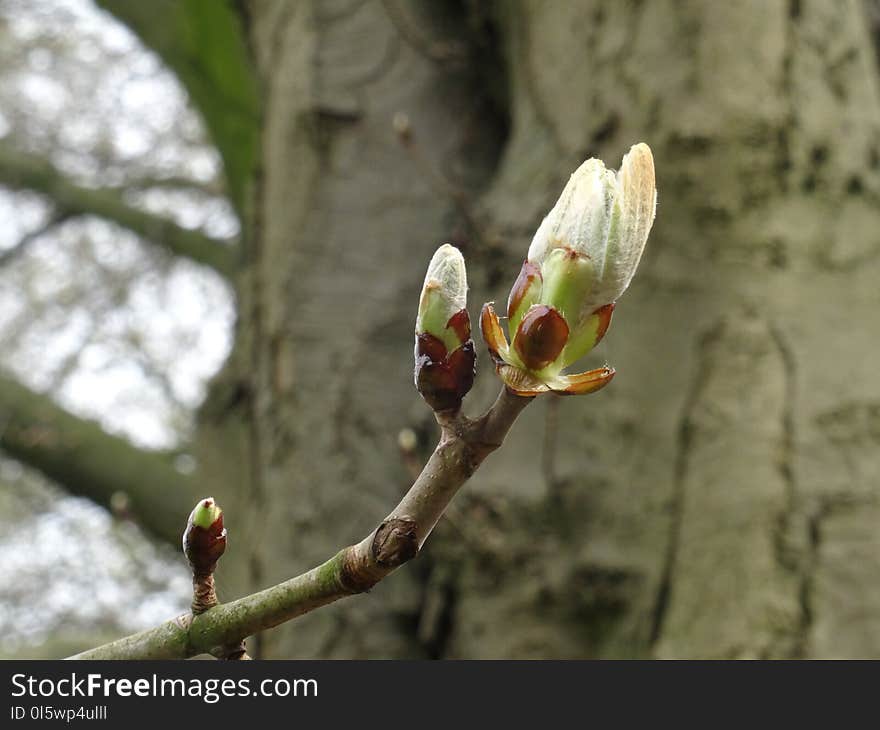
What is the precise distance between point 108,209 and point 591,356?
190 centimetres

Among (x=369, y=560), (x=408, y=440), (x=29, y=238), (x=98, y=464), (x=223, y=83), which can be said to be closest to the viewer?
(x=369, y=560)

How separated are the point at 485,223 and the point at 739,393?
1.60ft

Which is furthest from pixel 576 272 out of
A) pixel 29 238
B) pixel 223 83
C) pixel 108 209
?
pixel 29 238

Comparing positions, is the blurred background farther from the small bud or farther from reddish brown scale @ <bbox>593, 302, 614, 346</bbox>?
reddish brown scale @ <bbox>593, 302, 614, 346</bbox>

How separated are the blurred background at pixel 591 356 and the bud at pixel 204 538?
0.74 m

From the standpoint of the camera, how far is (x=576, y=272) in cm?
46

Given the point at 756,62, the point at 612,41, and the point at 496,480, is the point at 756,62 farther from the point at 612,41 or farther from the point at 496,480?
the point at 496,480

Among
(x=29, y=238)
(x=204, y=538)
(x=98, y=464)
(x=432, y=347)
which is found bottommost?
(x=98, y=464)

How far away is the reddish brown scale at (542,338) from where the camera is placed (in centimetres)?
46

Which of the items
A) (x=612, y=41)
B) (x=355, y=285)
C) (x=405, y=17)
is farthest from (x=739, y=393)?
(x=405, y=17)

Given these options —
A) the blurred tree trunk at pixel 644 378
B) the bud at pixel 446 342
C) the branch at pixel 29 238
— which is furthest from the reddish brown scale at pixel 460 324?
the branch at pixel 29 238

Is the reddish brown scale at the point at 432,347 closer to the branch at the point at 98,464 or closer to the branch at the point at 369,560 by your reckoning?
the branch at the point at 369,560

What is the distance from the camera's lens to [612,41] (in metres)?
1.56

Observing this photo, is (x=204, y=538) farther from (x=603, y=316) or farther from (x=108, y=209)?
(x=108, y=209)
